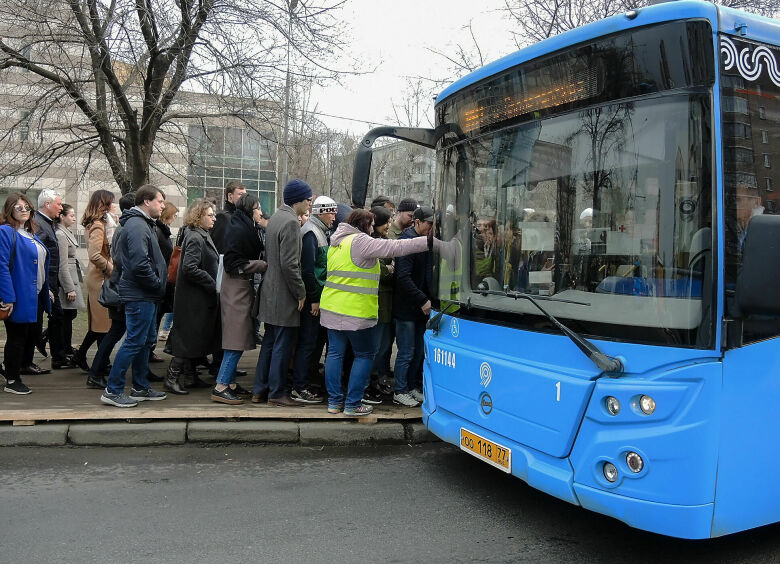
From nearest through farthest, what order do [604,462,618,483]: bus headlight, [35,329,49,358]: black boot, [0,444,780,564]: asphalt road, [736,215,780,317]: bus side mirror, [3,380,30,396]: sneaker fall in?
[736,215,780,317]: bus side mirror, [604,462,618,483]: bus headlight, [0,444,780,564]: asphalt road, [3,380,30,396]: sneaker, [35,329,49,358]: black boot

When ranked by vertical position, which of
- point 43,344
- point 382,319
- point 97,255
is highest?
point 97,255

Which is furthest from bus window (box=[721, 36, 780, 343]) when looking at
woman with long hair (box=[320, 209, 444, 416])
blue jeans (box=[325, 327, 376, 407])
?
blue jeans (box=[325, 327, 376, 407])

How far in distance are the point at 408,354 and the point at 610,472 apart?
327 centimetres

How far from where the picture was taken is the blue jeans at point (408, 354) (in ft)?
21.4

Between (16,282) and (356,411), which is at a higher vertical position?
(16,282)

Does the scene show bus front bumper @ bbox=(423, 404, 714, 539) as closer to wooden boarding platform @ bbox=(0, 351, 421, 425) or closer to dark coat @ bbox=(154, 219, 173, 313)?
wooden boarding platform @ bbox=(0, 351, 421, 425)

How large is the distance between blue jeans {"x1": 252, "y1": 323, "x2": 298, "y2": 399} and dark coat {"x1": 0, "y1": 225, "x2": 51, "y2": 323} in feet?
7.32

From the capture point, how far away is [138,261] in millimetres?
5902

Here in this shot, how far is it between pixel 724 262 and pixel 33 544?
3.94 m

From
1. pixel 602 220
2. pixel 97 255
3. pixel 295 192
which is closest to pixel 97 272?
pixel 97 255

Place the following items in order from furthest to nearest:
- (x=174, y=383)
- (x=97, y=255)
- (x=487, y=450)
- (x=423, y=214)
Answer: (x=97, y=255)
(x=174, y=383)
(x=423, y=214)
(x=487, y=450)

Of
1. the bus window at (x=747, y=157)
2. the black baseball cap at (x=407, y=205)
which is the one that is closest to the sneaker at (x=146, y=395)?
the black baseball cap at (x=407, y=205)

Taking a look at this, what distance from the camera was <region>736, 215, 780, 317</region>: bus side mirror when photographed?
10.2 ft

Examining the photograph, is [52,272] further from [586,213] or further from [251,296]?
[586,213]
